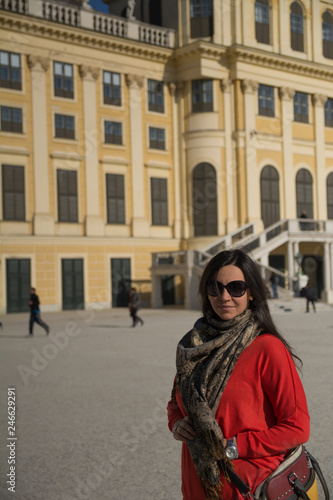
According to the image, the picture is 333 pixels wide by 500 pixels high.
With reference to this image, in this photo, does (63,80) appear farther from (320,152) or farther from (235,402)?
(235,402)

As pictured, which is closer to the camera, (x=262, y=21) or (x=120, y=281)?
(x=120, y=281)

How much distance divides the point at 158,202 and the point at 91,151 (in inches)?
193

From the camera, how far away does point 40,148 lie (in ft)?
110

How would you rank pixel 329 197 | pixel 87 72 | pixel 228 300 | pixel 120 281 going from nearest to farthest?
pixel 228 300
pixel 87 72
pixel 120 281
pixel 329 197

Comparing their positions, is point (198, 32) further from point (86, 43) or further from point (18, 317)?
point (18, 317)

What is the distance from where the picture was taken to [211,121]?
1515 inches

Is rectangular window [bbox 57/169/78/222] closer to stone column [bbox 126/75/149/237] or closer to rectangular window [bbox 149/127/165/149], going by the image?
stone column [bbox 126/75/149/237]

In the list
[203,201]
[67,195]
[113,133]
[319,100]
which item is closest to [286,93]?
[319,100]

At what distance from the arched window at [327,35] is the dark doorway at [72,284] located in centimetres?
2147

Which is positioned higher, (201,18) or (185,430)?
(201,18)

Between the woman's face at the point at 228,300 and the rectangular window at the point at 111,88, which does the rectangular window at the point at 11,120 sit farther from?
the woman's face at the point at 228,300

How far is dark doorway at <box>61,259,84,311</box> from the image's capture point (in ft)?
112

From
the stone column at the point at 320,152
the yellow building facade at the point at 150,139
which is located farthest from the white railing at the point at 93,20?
the stone column at the point at 320,152

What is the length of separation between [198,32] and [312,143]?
10351 mm
